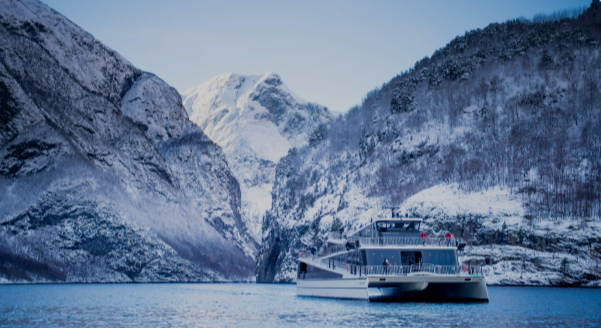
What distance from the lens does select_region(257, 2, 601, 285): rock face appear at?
9406 cm

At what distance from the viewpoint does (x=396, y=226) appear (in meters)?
60.2

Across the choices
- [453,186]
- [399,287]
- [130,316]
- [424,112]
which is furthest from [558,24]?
[130,316]

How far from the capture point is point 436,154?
427 feet

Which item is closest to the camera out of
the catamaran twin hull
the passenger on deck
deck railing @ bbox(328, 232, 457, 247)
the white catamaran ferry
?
the catamaran twin hull

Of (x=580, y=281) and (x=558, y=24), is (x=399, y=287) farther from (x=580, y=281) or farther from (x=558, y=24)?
(x=558, y=24)

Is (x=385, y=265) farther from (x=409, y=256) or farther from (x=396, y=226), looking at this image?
(x=396, y=226)

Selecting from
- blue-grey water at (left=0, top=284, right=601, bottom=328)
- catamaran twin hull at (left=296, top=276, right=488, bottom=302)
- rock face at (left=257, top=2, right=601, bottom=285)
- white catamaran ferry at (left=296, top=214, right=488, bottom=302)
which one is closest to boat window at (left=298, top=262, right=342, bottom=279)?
white catamaran ferry at (left=296, top=214, right=488, bottom=302)

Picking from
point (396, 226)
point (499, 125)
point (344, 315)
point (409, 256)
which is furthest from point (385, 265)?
point (499, 125)

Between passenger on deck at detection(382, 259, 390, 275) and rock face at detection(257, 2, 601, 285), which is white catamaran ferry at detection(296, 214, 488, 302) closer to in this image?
passenger on deck at detection(382, 259, 390, 275)

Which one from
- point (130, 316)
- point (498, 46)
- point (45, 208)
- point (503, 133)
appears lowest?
point (130, 316)

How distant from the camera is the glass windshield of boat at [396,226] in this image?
196 ft

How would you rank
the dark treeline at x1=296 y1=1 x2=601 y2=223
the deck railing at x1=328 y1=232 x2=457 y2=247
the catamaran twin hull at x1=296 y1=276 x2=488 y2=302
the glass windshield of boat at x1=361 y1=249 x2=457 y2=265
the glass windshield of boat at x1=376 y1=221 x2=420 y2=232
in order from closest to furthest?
the catamaran twin hull at x1=296 y1=276 x2=488 y2=302
the glass windshield of boat at x1=361 y1=249 x2=457 y2=265
the deck railing at x1=328 y1=232 x2=457 y2=247
the glass windshield of boat at x1=376 y1=221 x2=420 y2=232
the dark treeline at x1=296 y1=1 x2=601 y2=223

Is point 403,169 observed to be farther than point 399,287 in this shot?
Yes

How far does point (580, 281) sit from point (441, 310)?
4817 cm
